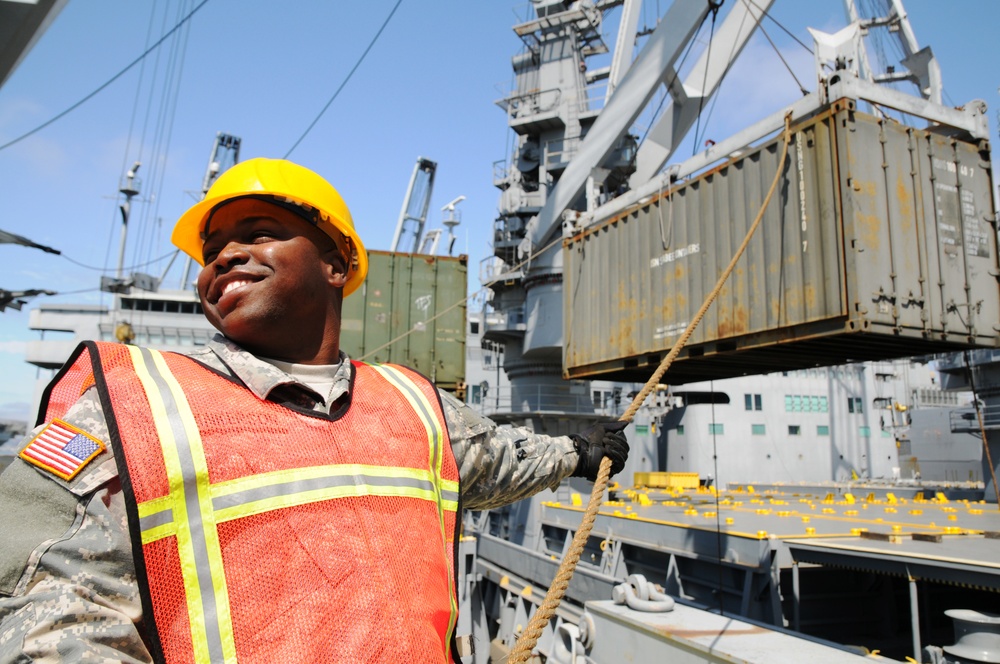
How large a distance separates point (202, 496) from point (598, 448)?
5.66 ft

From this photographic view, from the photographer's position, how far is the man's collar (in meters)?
1.67

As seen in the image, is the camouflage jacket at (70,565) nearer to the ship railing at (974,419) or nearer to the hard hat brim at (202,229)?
the hard hat brim at (202,229)

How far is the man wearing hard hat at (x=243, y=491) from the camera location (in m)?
1.29

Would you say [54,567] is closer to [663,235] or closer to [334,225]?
[334,225]

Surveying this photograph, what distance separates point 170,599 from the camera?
133 centimetres

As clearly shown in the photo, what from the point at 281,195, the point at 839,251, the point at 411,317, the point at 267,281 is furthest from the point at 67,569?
the point at 411,317

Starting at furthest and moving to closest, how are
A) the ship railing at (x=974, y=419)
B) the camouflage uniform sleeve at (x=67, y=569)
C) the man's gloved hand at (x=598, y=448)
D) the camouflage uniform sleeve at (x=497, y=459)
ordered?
the ship railing at (x=974, y=419)
the man's gloved hand at (x=598, y=448)
the camouflage uniform sleeve at (x=497, y=459)
the camouflage uniform sleeve at (x=67, y=569)

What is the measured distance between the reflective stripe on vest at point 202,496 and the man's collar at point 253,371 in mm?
169

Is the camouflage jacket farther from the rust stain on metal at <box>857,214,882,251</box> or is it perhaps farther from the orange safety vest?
the rust stain on metal at <box>857,214,882,251</box>

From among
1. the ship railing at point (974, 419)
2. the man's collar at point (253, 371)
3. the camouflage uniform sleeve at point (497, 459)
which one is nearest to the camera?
the man's collar at point (253, 371)

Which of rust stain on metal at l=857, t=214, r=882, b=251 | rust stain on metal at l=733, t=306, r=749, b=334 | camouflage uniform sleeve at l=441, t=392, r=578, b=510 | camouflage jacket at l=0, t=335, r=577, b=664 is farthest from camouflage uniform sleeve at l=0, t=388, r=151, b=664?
rust stain on metal at l=733, t=306, r=749, b=334

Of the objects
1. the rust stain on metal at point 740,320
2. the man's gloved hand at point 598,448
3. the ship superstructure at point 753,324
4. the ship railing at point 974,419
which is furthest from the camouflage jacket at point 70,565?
the ship railing at point 974,419

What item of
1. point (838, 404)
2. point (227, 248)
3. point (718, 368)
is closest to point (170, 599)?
point (227, 248)

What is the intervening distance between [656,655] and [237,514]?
5.59 m
